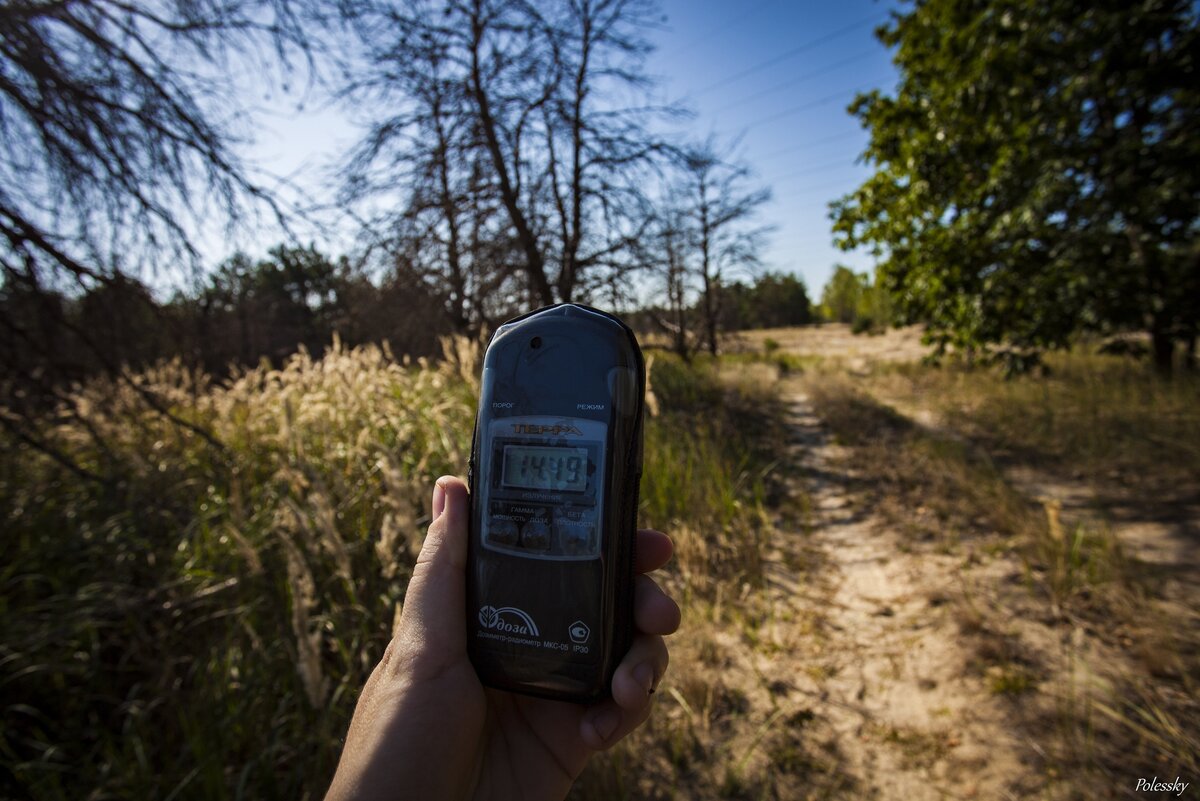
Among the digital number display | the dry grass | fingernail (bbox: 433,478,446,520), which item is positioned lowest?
the dry grass

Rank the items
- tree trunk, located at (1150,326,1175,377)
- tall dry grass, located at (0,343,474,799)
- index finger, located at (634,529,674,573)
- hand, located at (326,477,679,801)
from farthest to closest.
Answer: tree trunk, located at (1150,326,1175,377) < tall dry grass, located at (0,343,474,799) < index finger, located at (634,529,674,573) < hand, located at (326,477,679,801)

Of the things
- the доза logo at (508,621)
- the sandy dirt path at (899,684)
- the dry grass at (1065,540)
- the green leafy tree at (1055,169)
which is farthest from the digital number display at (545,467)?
the green leafy tree at (1055,169)

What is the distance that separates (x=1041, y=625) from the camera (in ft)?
9.42

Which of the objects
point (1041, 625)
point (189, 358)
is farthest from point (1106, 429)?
point (189, 358)

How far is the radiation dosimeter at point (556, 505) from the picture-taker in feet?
3.75

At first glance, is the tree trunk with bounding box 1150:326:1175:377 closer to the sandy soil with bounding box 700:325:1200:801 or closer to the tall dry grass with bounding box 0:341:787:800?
the sandy soil with bounding box 700:325:1200:801

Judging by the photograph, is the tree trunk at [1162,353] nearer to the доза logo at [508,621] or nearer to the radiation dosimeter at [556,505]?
the radiation dosimeter at [556,505]

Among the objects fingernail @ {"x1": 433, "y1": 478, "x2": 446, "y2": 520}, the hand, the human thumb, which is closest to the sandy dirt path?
the hand

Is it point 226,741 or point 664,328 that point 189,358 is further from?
point 664,328

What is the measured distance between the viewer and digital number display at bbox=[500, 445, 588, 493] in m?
1.22

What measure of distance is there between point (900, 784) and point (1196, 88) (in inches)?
312

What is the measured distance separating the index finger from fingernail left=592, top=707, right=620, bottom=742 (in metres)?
0.33

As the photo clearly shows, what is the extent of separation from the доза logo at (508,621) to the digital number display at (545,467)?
0.94 ft

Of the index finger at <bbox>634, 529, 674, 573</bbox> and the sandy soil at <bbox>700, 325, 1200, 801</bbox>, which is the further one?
the sandy soil at <bbox>700, 325, 1200, 801</bbox>
